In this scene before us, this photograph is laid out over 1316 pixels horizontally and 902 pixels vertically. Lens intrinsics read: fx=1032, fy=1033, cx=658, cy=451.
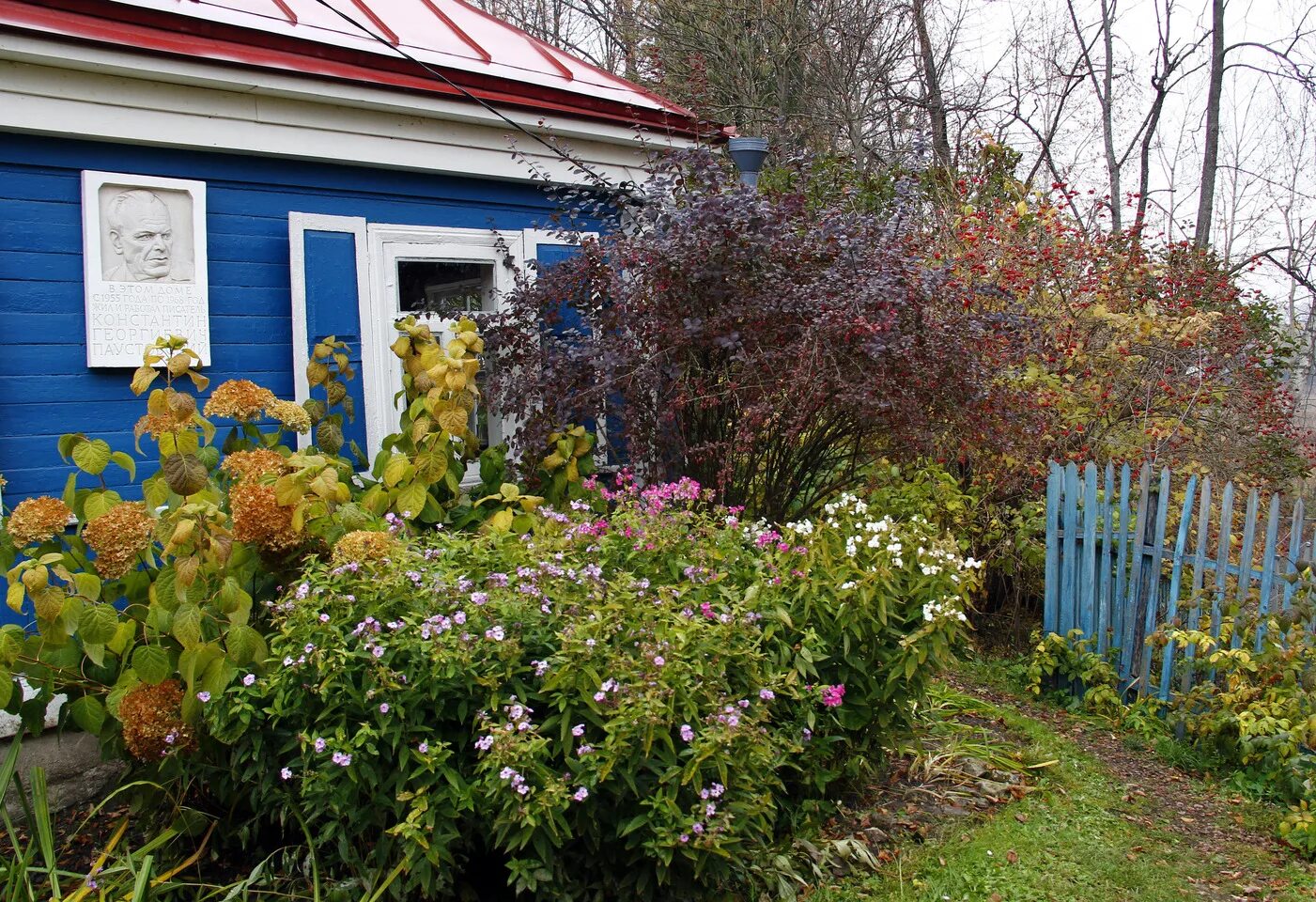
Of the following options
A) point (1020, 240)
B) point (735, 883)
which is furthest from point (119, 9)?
point (1020, 240)

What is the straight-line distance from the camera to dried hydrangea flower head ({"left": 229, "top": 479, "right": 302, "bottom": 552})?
3.47 meters

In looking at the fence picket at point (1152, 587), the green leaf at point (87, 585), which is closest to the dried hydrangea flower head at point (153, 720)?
the green leaf at point (87, 585)

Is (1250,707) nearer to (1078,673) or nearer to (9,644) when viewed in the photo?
(1078,673)

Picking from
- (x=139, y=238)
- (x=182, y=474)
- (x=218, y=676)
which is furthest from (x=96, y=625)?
(x=139, y=238)

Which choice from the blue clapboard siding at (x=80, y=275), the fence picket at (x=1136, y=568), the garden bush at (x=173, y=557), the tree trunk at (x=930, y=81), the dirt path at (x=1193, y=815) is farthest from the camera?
the tree trunk at (x=930, y=81)

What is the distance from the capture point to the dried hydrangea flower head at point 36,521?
3.31 m

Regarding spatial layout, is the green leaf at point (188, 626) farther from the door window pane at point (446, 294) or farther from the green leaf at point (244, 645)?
the door window pane at point (446, 294)

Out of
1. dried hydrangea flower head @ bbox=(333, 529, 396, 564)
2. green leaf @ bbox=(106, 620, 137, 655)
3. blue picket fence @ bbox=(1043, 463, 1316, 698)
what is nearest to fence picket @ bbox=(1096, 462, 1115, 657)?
blue picket fence @ bbox=(1043, 463, 1316, 698)

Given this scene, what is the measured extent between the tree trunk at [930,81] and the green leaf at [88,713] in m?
13.1

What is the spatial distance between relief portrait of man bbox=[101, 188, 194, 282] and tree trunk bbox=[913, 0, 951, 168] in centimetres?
1173

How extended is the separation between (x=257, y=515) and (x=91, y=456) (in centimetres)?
69

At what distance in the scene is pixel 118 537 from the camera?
133 inches

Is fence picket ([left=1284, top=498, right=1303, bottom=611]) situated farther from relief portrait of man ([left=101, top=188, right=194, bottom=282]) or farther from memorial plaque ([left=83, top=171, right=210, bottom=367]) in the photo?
relief portrait of man ([left=101, top=188, right=194, bottom=282])

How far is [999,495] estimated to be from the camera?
692cm
